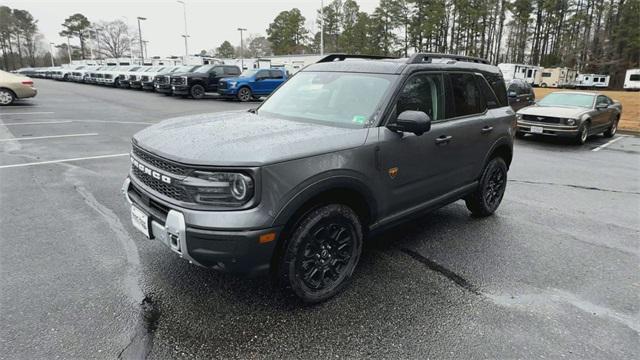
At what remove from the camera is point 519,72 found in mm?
49938

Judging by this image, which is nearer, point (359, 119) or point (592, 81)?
point (359, 119)

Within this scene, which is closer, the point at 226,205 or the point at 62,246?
the point at 226,205

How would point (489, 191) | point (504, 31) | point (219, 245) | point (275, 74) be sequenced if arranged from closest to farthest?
point (219, 245), point (489, 191), point (275, 74), point (504, 31)

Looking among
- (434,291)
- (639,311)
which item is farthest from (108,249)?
(639,311)

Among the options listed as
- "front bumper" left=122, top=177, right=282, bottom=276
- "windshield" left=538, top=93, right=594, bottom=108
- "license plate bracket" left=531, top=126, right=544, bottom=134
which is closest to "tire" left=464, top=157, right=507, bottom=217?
"front bumper" left=122, top=177, right=282, bottom=276

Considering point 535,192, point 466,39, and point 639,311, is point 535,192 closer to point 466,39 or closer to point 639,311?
point 639,311

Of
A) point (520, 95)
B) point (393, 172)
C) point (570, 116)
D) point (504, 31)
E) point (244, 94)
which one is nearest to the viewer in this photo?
point (393, 172)

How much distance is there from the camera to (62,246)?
12.8 feet

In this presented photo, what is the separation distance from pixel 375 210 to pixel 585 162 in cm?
817

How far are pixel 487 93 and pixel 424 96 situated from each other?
4.74 ft

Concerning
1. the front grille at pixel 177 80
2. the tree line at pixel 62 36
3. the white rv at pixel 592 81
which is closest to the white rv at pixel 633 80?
the white rv at pixel 592 81

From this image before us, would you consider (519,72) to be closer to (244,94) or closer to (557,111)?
(244,94)

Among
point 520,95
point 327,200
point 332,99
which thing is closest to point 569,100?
point 520,95

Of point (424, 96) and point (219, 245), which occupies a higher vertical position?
point (424, 96)
